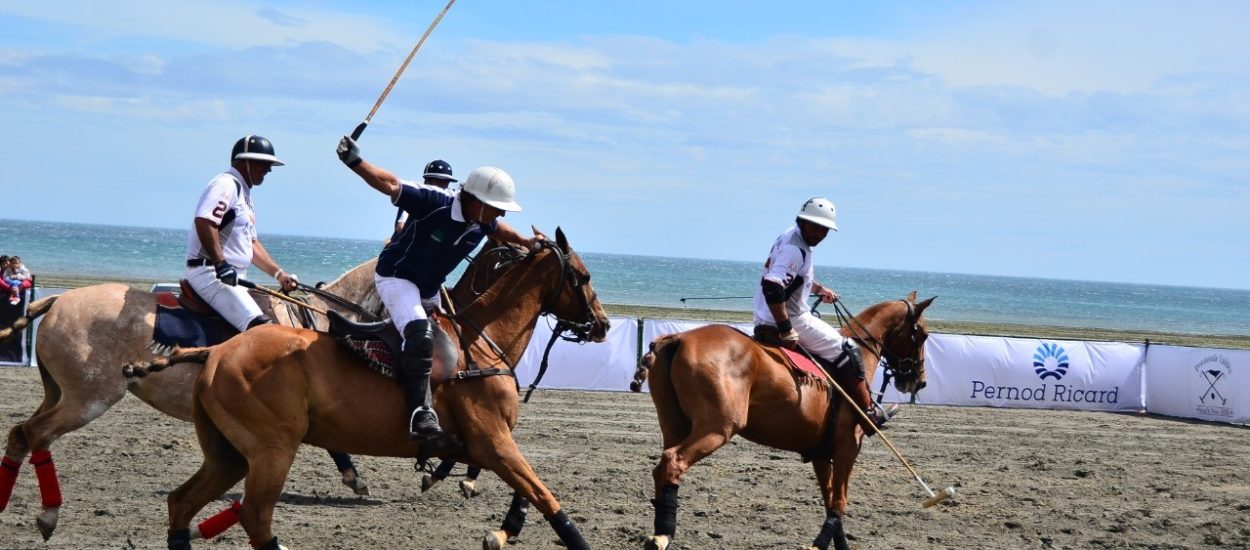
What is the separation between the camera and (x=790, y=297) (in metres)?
9.39

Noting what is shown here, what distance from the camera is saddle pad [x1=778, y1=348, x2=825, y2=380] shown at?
9195mm

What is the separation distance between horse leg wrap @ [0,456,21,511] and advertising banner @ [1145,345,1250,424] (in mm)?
17190

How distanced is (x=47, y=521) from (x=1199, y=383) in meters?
17.2

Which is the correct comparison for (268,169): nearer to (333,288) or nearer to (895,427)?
(333,288)

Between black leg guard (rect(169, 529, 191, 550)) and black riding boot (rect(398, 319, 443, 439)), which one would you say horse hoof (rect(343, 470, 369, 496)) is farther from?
black riding boot (rect(398, 319, 443, 439))

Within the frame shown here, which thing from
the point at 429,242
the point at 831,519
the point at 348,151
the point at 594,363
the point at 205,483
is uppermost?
the point at 348,151

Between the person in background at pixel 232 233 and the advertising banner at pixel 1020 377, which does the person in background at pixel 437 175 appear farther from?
the advertising banner at pixel 1020 377

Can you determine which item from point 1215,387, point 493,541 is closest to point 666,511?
point 493,541

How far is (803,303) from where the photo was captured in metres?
9.48

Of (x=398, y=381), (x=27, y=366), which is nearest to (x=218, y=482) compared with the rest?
(x=398, y=381)

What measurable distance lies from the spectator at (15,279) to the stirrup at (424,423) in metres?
15.2

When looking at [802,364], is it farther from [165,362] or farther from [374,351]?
[165,362]

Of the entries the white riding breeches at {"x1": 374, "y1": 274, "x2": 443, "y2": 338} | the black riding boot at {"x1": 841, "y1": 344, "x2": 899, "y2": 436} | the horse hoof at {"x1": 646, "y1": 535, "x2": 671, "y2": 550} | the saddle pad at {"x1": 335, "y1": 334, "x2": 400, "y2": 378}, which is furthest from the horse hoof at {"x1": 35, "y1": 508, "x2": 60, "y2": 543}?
the black riding boot at {"x1": 841, "y1": 344, "x2": 899, "y2": 436}

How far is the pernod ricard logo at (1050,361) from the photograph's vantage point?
20484mm
